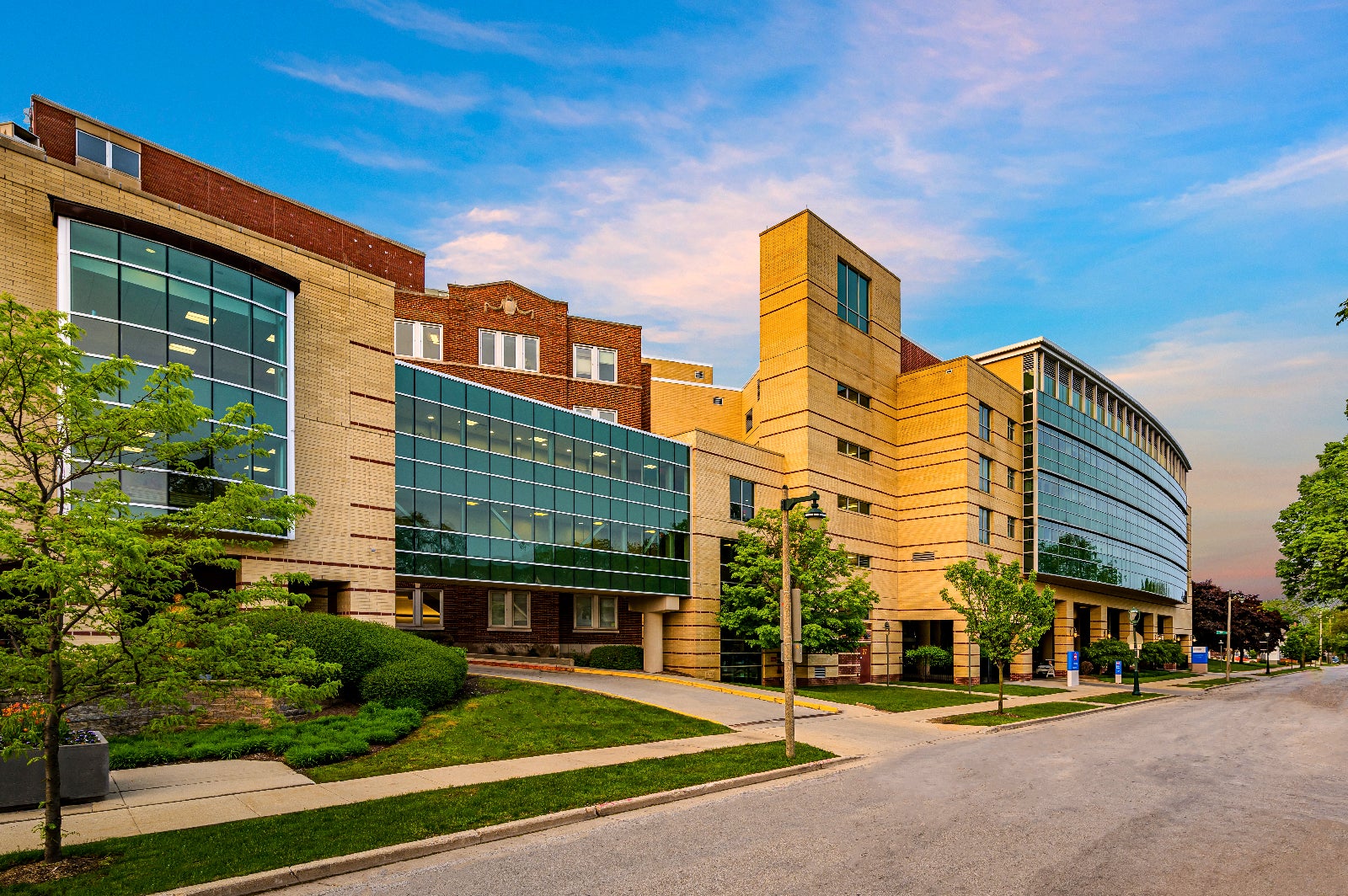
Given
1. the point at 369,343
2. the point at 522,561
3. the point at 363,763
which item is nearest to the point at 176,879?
the point at 363,763

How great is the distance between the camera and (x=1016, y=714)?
92.9 ft

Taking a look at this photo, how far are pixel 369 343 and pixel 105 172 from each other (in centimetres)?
780

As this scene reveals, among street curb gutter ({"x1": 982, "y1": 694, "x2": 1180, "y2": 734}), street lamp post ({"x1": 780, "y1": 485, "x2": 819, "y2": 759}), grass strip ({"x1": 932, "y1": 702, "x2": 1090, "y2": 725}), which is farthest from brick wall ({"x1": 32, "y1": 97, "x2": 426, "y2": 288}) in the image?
street curb gutter ({"x1": 982, "y1": 694, "x2": 1180, "y2": 734})

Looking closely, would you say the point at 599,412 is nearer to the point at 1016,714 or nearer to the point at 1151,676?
the point at 1016,714

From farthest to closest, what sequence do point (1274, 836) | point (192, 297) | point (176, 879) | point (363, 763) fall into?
1. point (192, 297)
2. point (363, 763)
3. point (1274, 836)
4. point (176, 879)

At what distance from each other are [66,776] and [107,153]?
1842cm

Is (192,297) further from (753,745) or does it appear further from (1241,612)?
(1241,612)

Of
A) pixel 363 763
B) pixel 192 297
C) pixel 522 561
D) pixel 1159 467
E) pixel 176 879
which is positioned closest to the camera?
pixel 176 879

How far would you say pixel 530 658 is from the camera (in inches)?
1468

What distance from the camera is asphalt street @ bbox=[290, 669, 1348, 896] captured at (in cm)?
916

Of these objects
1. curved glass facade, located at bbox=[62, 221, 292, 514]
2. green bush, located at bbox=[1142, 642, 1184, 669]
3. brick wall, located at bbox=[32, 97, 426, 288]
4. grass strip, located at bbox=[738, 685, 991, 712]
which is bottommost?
green bush, located at bbox=[1142, 642, 1184, 669]

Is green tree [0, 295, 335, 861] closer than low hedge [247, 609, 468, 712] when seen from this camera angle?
Yes

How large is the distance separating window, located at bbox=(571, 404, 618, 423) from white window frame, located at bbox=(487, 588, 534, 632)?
9.68 m

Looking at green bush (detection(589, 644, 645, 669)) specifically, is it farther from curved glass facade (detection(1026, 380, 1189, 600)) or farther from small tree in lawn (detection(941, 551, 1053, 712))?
curved glass facade (detection(1026, 380, 1189, 600))
